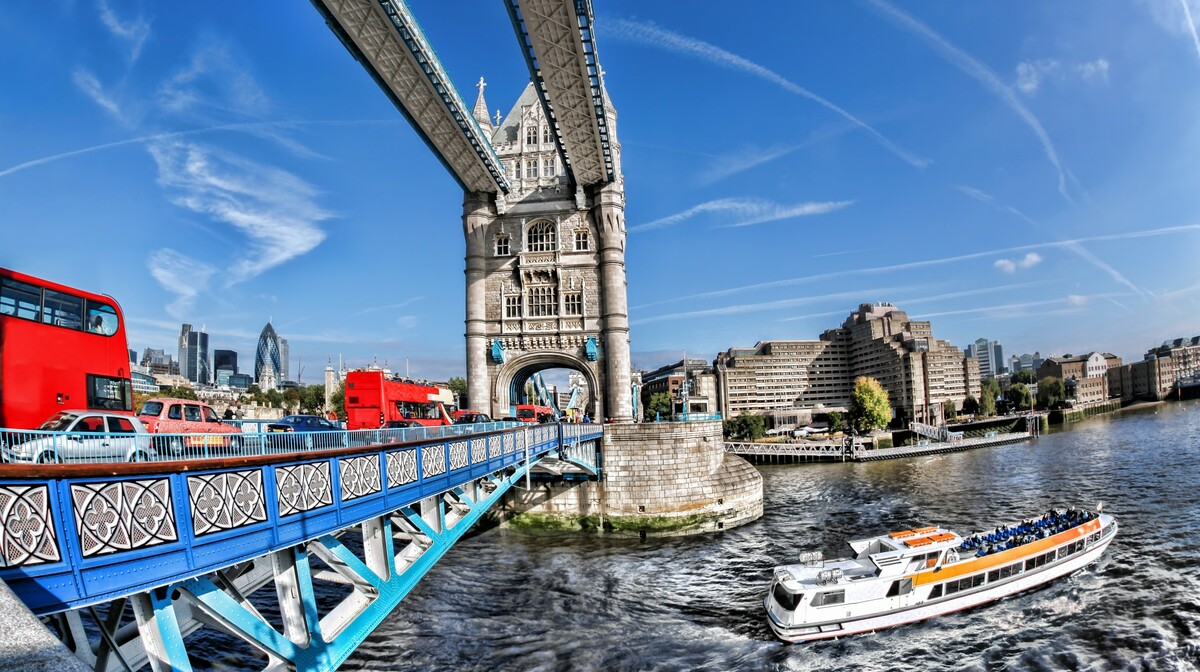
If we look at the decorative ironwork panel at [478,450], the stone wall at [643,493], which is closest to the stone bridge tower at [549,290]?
the stone wall at [643,493]

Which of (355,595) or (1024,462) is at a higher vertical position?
(355,595)

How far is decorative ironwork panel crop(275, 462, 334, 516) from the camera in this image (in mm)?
8461

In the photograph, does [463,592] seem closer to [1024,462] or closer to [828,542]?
[828,542]

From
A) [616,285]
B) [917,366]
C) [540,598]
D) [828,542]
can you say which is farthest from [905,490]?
[917,366]

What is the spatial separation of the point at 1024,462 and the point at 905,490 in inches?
860

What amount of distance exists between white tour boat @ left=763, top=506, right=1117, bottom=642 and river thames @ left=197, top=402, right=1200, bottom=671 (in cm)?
49

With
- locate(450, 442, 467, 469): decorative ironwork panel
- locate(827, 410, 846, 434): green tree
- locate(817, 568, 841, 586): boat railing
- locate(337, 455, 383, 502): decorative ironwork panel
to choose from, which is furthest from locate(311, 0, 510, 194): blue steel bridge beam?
locate(827, 410, 846, 434): green tree

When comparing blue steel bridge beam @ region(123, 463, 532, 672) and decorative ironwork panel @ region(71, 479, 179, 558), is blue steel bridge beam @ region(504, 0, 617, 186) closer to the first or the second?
blue steel bridge beam @ region(123, 463, 532, 672)

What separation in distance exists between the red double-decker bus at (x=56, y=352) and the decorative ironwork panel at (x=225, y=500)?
935 cm

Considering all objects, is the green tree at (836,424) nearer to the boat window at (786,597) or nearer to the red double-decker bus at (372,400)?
the red double-decker bus at (372,400)

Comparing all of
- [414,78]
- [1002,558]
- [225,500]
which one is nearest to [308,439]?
[225,500]

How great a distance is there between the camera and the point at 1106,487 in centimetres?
4078

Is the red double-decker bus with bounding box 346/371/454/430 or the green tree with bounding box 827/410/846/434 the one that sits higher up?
the red double-decker bus with bounding box 346/371/454/430

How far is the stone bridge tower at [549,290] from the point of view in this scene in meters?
41.3
